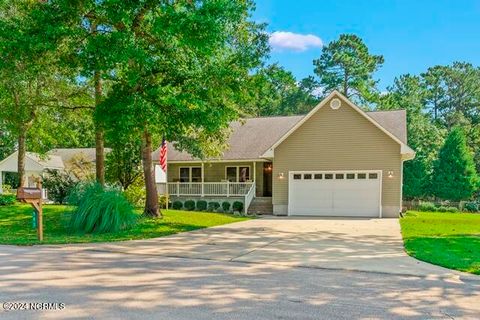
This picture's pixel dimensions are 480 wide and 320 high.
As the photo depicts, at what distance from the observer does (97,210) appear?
39.1ft

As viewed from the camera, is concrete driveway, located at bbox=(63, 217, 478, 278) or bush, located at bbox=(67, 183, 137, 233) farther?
bush, located at bbox=(67, 183, 137, 233)

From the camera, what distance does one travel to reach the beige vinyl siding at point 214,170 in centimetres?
2370

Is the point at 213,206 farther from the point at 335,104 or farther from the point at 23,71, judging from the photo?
the point at 23,71

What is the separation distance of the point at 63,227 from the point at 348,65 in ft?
128

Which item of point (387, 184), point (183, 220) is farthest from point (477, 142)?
point (183, 220)

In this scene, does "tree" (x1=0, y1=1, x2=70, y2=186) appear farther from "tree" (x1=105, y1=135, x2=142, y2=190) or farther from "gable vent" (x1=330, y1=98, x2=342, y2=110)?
"gable vent" (x1=330, y1=98, x2=342, y2=110)

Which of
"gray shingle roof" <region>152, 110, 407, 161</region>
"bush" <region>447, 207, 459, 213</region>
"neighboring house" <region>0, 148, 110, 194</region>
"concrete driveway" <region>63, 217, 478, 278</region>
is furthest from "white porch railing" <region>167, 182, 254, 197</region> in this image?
"bush" <region>447, 207, 459, 213</region>

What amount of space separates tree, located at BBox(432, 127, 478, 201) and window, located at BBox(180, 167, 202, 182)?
1724cm

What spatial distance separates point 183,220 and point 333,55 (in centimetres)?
3549

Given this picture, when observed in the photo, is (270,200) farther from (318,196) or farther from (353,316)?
(353,316)

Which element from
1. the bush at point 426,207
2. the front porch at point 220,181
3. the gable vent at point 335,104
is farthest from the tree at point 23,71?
the bush at point 426,207

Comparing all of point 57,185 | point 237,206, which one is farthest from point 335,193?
point 57,185

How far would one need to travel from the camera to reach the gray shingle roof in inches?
887

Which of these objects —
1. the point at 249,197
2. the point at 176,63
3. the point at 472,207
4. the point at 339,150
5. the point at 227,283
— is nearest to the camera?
the point at 227,283
